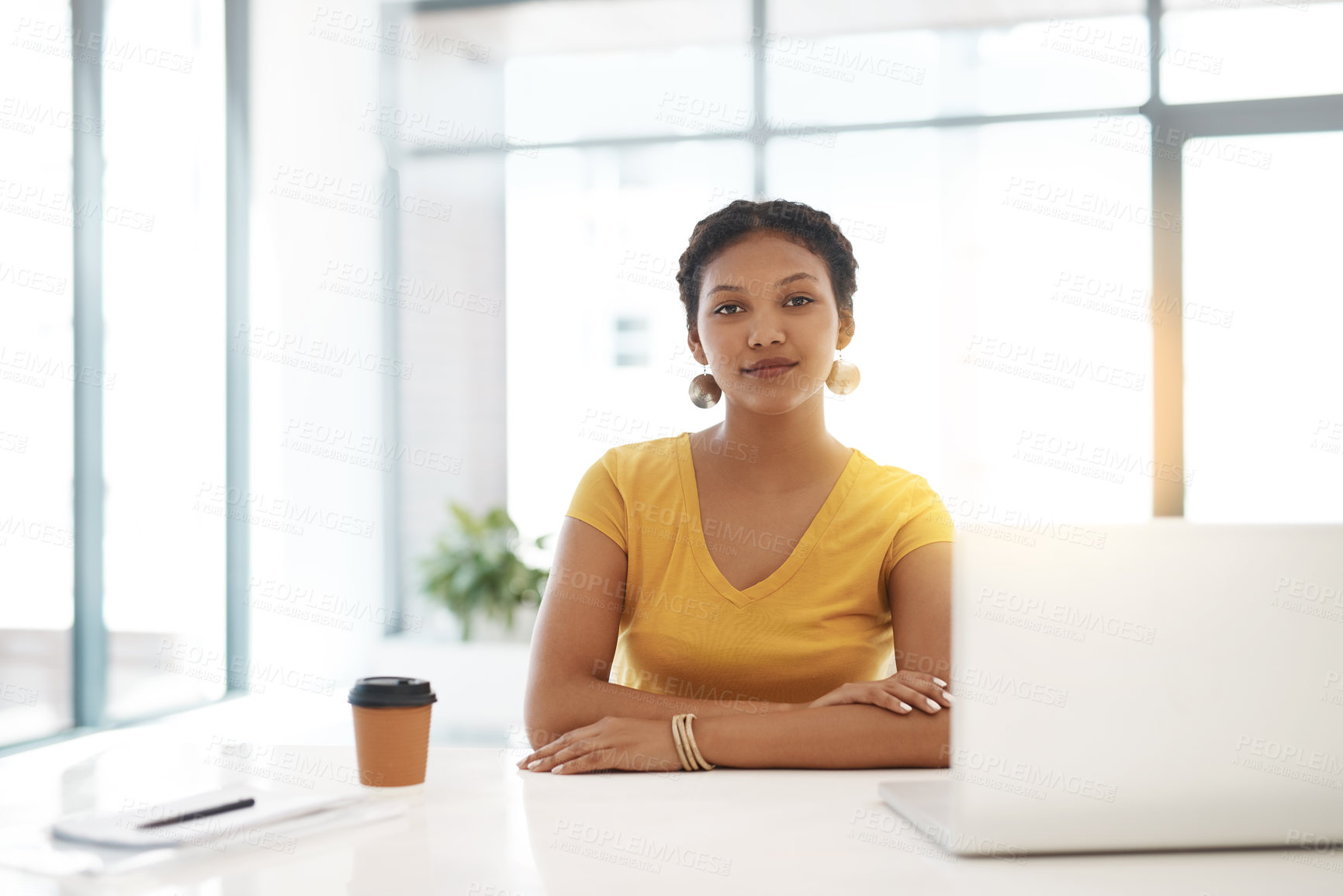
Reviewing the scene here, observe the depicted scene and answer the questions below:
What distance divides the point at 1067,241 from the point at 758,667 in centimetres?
355

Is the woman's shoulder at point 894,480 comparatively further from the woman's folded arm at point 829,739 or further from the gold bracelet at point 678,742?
the gold bracelet at point 678,742

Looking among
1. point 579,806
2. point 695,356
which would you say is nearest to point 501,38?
point 695,356

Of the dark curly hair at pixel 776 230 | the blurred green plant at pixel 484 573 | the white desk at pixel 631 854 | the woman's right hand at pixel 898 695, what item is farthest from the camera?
the blurred green plant at pixel 484 573

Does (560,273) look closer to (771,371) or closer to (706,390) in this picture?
(706,390)

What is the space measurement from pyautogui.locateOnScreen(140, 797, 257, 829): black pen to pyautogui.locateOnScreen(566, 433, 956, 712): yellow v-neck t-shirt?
0.79m

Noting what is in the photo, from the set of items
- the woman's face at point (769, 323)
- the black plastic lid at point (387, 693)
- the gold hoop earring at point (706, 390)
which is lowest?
the black plastic lid at point (387, 693)

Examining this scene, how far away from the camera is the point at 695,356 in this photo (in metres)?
1.91

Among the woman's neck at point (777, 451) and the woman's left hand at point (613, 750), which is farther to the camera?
the woman's neck at point (777, 451)

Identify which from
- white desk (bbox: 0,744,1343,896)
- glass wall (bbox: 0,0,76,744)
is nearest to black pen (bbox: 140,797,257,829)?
white desk (bbox: 0,744,1343,896)

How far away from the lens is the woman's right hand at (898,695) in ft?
4.44

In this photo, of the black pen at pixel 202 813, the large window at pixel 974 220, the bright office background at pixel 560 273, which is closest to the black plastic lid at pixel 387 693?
the black pen at pixel 202 813

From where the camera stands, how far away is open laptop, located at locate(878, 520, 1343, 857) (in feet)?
2.80

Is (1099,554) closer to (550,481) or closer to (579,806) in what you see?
(579,806)

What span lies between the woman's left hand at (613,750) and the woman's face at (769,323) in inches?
24.2
